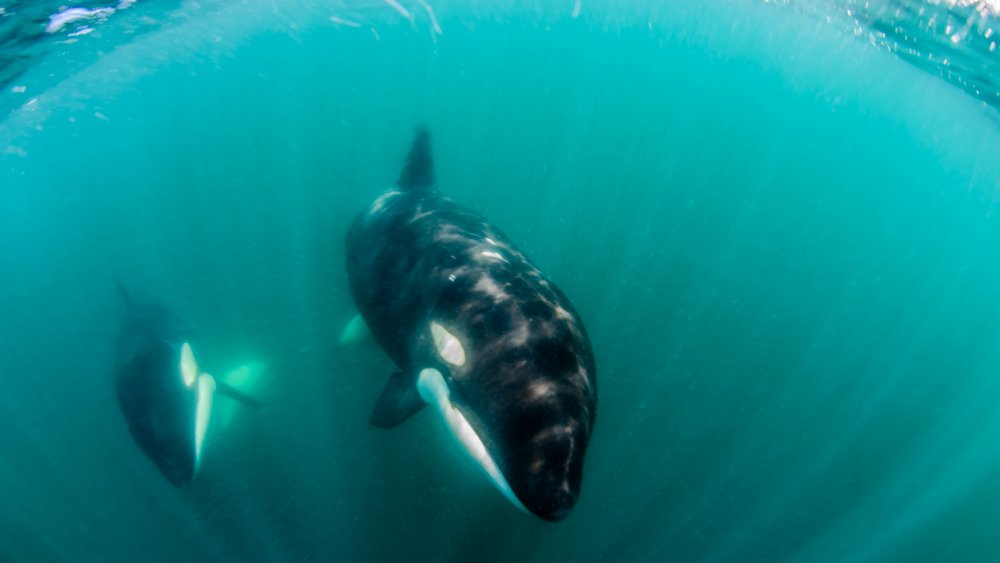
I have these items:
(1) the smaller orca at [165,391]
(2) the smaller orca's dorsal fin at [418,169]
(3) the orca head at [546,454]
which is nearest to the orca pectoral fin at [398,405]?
(3) the orca head at [546,454]

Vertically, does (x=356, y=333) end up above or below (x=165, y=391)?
above

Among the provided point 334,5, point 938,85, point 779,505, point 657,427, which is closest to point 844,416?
point 779,505

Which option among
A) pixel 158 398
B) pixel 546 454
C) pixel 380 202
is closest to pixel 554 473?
pixel 546 454

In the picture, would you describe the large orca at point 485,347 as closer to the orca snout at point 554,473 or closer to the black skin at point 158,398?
the orca snout at point 554,473

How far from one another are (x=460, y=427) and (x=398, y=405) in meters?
1.40

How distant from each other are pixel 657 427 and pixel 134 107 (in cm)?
4288

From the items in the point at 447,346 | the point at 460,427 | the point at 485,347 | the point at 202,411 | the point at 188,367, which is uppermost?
the point at 485,347

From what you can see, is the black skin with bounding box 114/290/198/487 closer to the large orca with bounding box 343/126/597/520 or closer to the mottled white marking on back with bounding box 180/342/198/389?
the mottled white marking on back with bounding box 180/342/198/389

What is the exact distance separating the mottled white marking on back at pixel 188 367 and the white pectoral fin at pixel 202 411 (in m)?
0.19

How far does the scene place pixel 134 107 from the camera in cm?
3706

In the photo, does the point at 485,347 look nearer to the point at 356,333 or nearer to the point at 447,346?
the point at 447,346

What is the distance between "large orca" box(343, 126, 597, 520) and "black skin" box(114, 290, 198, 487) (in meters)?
3.34

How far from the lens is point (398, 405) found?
528cm

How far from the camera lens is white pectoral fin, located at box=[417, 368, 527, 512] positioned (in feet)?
11.9
